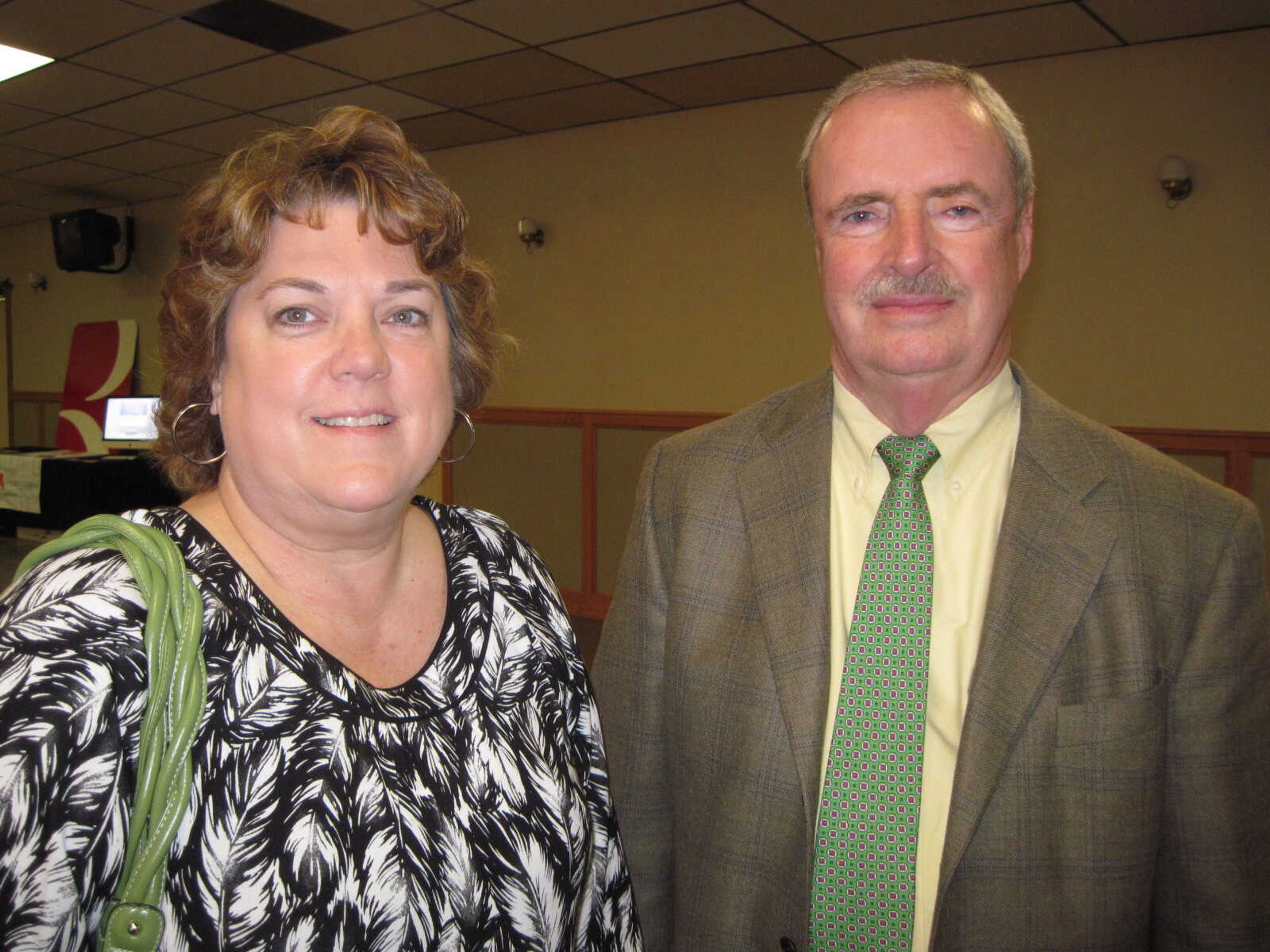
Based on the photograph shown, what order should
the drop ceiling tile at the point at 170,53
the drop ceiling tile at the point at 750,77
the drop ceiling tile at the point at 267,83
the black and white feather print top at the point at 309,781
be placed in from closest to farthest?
1. the black and white feather print top at the point at 309,781
2. the drop ceiling tile at the point at 170,53
3. the drop ceiling tile at the point at 750,77
4. the drop ceiling tile at the point at 267,83

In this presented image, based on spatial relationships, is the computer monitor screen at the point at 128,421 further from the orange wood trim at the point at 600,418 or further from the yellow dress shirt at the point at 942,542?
the yellow dress shirt at the point at 942,542

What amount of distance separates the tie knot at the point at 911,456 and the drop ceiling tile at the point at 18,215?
34.1 ft

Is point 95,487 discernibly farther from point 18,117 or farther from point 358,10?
point 358,10

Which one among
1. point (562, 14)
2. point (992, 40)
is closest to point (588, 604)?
Result: point (562, 14)

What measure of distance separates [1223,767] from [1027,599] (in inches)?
12.6

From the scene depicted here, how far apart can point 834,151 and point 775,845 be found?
987 mm

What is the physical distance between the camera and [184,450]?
1.37 meters

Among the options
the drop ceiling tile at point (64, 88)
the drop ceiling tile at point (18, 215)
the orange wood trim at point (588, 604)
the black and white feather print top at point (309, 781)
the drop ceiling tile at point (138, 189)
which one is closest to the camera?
the black and white feather print top at point (309, 781)

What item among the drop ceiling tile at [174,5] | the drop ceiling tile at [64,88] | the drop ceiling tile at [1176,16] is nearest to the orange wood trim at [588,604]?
the drop ceiling tile at [174,5]

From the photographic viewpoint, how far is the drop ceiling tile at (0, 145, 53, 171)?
7082 mm

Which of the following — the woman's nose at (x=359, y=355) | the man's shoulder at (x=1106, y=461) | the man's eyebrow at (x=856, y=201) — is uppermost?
the man's eyebrow at (x=856, y=201)

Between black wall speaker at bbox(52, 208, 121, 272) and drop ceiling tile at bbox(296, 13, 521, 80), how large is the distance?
508 cm

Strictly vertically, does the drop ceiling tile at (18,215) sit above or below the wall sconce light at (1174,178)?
above

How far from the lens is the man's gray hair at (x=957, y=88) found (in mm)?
1381
